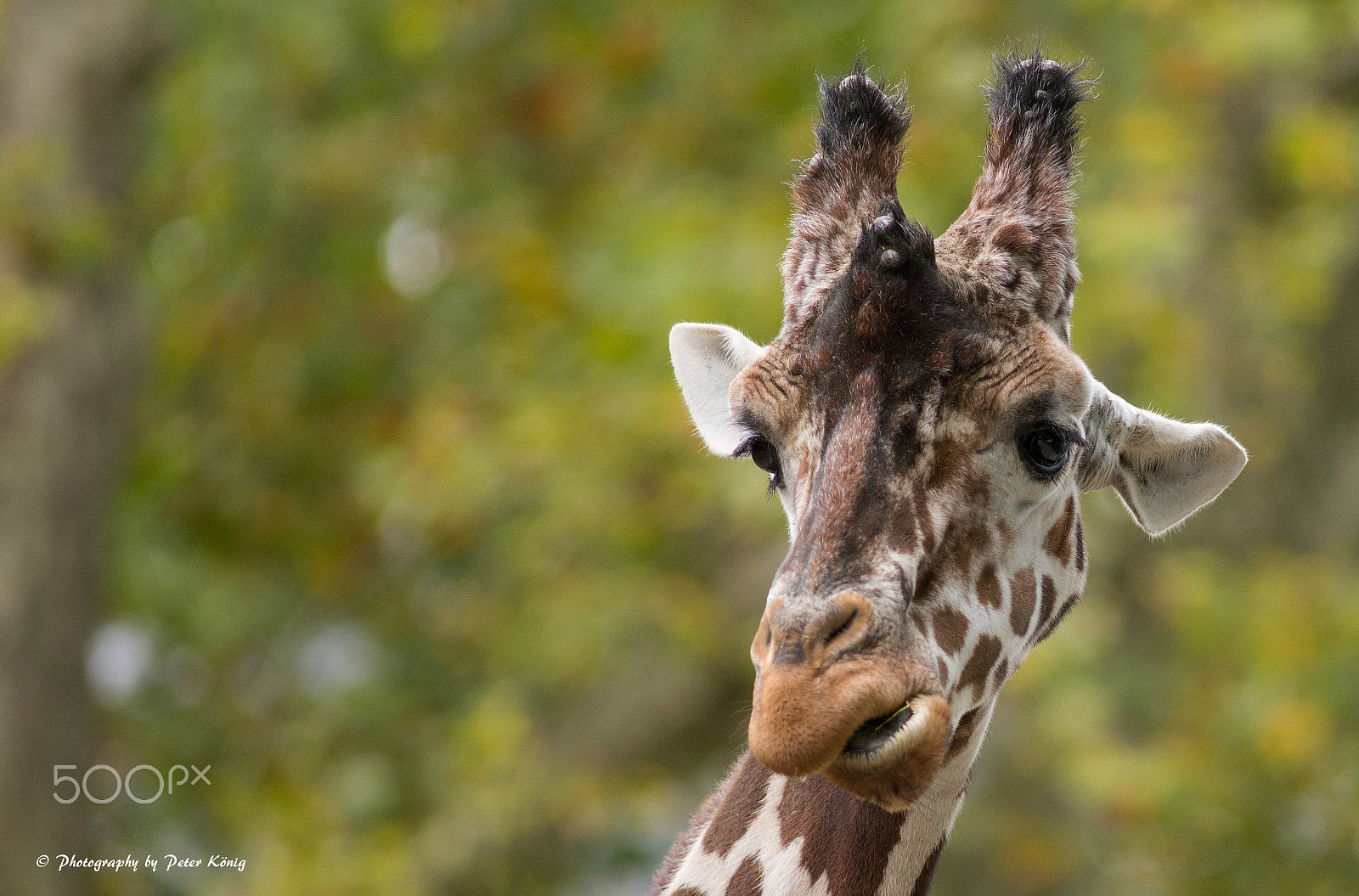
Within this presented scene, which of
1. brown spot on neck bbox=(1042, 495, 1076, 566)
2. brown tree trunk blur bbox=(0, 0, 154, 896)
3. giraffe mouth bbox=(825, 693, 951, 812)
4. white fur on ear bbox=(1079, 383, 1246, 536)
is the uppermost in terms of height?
brown tree trunk blur bbox=(0, 0, 154, 896)

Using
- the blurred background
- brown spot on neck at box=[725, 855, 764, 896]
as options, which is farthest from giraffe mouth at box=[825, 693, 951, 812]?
the blurred background

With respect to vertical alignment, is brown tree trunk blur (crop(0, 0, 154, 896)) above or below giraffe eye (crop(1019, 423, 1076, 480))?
above

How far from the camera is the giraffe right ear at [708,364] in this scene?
12.2ft

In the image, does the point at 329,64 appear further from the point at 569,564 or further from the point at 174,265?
the point at 569,564

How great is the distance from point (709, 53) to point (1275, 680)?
589 cm

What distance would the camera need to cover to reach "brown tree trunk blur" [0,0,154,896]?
9398 millimetres

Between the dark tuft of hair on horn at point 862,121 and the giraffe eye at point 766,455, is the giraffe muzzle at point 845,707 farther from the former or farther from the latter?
the dark tuft of hair on horn at point 862,121

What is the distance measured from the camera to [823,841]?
3158mm

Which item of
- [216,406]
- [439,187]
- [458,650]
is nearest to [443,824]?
[458,650]

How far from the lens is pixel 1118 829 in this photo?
36.3 feet

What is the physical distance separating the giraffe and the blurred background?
18.8ft

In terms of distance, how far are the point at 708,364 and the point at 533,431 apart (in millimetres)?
7575

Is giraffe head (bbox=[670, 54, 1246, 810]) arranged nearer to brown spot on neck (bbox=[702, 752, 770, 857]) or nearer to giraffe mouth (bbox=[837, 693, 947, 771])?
giraffe mouth (bbox=[837, 693, 947, 771])

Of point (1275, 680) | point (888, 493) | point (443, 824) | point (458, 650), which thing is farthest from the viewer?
point (458, 650)
